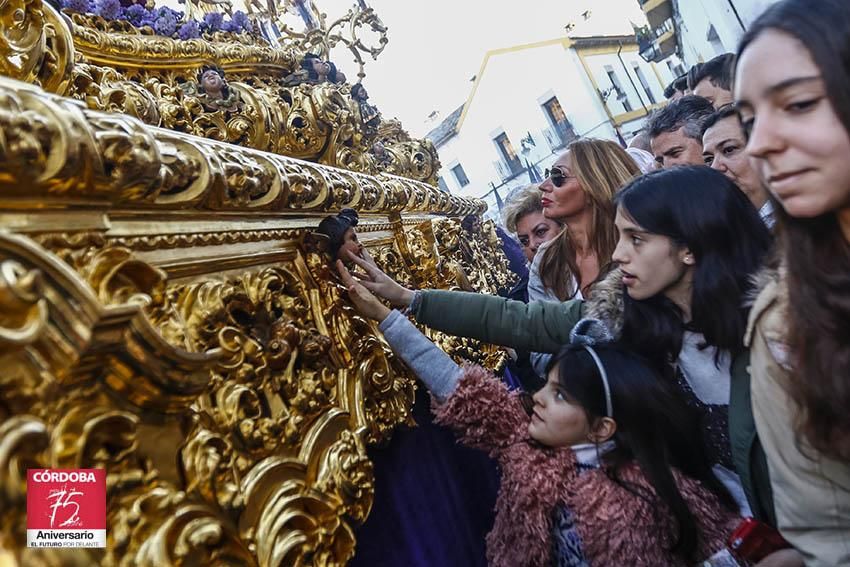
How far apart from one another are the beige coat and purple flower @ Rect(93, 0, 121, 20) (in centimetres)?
185

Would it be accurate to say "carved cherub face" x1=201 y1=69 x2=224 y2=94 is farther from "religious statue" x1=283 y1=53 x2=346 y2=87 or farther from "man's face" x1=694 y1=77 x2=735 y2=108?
"man's face" x1=694 y1=77 x2=735 y2=108

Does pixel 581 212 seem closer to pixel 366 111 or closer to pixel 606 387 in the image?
pixel 606 387

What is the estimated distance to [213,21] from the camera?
1977mm

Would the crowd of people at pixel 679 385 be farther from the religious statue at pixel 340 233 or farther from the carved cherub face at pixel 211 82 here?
the carved cherub face at pixel 211 82

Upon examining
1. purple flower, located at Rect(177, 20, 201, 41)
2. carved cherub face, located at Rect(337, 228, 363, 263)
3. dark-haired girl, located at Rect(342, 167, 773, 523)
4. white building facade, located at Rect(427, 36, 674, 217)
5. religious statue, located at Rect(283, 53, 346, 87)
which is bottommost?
dark-haired girl, located at Rect(342, 167, 773, 523)

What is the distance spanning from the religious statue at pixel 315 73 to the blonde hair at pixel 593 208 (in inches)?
39.4

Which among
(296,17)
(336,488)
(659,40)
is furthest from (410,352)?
(659,40)

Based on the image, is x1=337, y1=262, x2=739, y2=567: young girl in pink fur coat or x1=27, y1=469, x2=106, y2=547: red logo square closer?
x1=27, y1=469, x2=106, y2=547: red logo square

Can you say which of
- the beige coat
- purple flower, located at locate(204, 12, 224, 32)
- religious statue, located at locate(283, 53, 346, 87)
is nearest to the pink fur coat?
the beige coat

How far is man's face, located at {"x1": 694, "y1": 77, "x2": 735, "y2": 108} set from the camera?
267 cm

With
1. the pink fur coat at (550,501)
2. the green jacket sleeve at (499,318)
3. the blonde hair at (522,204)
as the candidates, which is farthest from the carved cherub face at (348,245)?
the blonde hair at (522,204)

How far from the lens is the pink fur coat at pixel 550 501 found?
1024 mm

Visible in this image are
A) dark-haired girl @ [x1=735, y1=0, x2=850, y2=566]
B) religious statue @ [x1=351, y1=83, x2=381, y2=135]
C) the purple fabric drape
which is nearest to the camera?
dark-haired girl @ [x1=735, y1=0, x2=850, y2=566]

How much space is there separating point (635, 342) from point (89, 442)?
1.07 m
